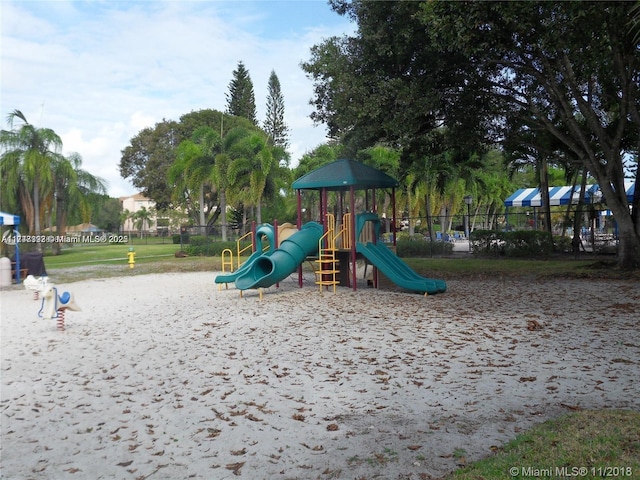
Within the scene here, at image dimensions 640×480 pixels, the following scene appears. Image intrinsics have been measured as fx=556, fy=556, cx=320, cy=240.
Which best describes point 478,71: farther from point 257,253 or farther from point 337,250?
point 257,253

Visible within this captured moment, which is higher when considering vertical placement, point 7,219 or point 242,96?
point 242,96

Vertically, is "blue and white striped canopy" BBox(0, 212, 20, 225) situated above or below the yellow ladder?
above

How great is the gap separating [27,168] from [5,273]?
56.3ft

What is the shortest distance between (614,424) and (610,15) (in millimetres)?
10349

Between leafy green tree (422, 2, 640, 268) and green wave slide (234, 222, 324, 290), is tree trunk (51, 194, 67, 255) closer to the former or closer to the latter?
green wave slide (234, 222, 324, 290)

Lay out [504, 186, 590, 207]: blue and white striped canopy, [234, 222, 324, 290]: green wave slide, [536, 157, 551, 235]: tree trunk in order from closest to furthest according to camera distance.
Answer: [234, 222, 324, 290]: green wave slide → [536, 157, 551, 235]: tree trunk → [504, 186, 590, 207]: blue and white striped canopy

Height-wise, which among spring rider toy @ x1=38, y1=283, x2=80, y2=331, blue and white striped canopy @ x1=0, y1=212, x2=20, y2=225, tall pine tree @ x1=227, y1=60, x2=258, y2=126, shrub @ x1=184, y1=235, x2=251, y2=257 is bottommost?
spring rider toy @ x1=38, y1=283, x2=80, y2=331

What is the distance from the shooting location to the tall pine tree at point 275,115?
64750 millimetres

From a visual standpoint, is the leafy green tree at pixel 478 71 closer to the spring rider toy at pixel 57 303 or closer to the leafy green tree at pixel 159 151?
the spring rider toy at pixel 57 303

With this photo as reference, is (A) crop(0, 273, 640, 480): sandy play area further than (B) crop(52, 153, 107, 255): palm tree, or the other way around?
(B) crop(52, 153, 107, 255): palm tree

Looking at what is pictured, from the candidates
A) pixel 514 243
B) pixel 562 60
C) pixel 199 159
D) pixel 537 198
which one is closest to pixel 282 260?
pixel 562 60

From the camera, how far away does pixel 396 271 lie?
1422 cm

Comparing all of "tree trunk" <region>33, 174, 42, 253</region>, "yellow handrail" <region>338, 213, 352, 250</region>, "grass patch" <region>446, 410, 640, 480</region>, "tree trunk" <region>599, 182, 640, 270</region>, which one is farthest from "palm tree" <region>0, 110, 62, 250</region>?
"grass patch" <region>446, 410, 640, 480</region>

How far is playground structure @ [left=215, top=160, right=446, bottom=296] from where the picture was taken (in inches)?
551
